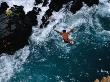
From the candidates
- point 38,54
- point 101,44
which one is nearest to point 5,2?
point 38,54

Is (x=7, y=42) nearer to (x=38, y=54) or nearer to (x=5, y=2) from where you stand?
(x=38, y=54)

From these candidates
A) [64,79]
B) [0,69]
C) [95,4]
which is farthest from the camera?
[95,4]

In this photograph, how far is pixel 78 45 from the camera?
16953 mm

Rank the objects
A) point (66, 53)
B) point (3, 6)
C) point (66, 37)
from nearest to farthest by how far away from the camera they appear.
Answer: point (66, 53) → point (66, 37) → point (3, 6)

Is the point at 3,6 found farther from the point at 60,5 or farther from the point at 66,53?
the point at 66,53

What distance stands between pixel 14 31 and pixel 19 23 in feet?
2.34

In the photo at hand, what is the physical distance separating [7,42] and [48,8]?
159 inches

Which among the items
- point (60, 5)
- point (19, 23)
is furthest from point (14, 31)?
point (60, 5)

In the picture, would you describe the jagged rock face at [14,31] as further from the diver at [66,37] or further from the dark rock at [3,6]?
the diver at [66,37]

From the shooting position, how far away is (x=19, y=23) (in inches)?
695

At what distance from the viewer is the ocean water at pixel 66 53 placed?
15727 millimetres

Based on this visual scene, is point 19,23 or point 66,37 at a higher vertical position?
point 19,23

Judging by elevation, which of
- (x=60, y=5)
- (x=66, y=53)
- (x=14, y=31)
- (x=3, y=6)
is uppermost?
(x=3, y=6)

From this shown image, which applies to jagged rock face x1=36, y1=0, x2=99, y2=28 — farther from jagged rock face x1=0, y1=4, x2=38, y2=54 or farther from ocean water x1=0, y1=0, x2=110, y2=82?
jagged rock face x1=0, y1=4, x2=38, y2=54
